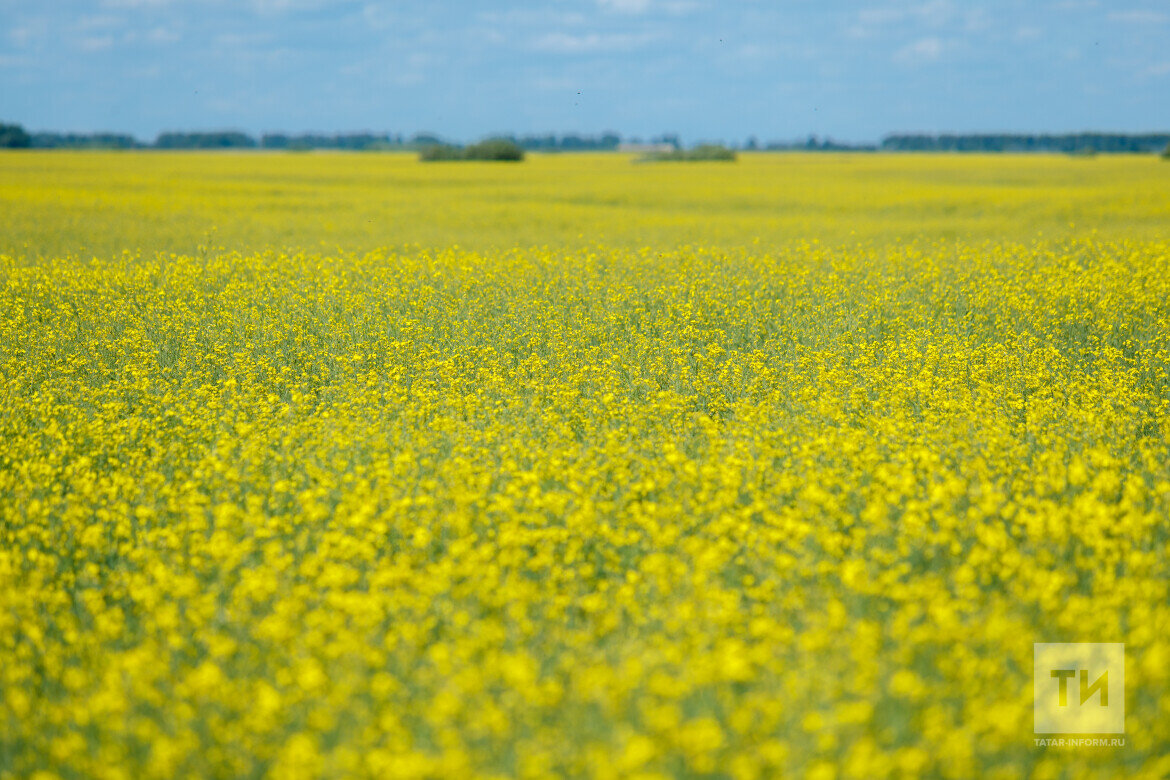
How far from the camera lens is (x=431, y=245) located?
1917 cm

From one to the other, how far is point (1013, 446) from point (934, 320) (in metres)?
5.72

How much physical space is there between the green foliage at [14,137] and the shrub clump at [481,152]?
52.8 meters

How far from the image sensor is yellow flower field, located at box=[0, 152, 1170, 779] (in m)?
3.36

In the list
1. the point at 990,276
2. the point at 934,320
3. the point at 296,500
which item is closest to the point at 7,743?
the point at 296,500

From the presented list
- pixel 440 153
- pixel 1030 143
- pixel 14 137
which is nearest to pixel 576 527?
pixel 440 153

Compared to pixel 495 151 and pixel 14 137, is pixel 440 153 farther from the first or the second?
pixel 14 137

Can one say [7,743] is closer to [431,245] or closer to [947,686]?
[947,686]

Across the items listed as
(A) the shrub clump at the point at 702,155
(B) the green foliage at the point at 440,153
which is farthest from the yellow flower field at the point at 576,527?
(A) the shrub clump at the point at 702,155

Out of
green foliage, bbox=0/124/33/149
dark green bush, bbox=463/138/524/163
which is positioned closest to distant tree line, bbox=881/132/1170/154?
dark green bush, bbox=463/138/524/163

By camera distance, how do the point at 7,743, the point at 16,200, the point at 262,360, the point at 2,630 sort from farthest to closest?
1. the point at 16,200
2. the point at 262,360
3. the point at 2,630
4. the point at 7,743

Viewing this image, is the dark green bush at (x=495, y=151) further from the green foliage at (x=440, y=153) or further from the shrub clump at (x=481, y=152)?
the green foliage at (x=440, y=153)

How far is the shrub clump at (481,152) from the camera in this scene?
69.5 m

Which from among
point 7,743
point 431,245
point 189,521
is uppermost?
point 431,245

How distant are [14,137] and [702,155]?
75064 mm
